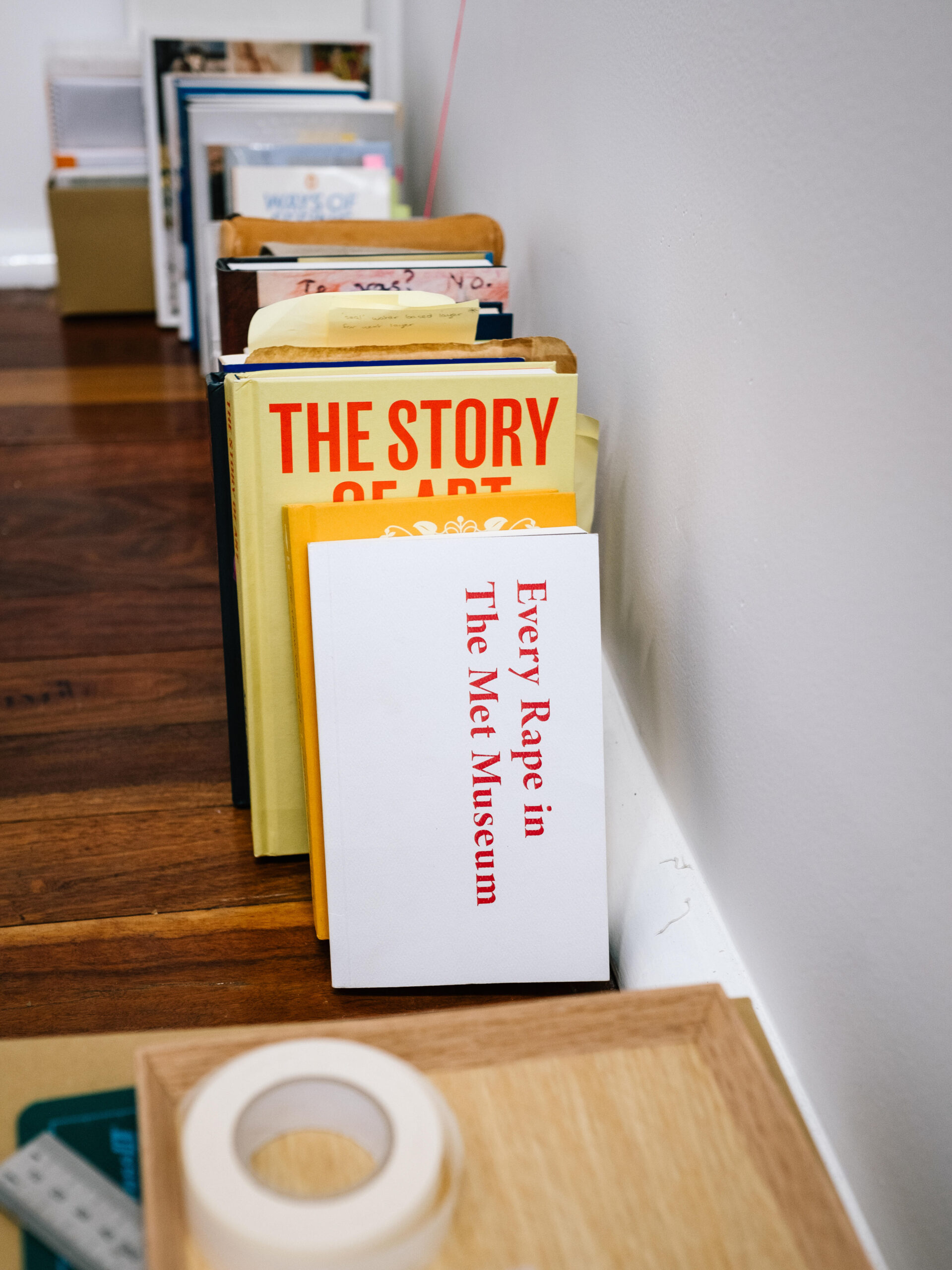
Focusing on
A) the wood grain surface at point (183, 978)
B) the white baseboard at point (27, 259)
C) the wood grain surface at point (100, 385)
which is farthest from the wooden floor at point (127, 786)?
the white baseboard at point (27, 259)

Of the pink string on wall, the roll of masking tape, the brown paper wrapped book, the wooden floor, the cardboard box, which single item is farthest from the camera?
the cardboard box

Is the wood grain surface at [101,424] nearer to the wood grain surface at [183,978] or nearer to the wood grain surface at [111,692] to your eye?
the wood grain surface at [111,692]

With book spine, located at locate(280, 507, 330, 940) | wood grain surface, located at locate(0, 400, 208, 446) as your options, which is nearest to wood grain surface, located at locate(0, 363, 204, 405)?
wood grain surface, located at locate(0, 400, 208, 446)

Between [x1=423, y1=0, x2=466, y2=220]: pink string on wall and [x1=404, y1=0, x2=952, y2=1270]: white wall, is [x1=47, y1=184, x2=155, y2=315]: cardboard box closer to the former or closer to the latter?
[x1=423, y1=0, x2=466, y2=220]: pink string on wall

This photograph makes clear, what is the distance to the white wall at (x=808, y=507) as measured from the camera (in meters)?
0.52

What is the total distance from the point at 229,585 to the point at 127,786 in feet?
0.79

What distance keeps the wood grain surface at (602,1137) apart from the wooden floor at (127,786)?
0.33m

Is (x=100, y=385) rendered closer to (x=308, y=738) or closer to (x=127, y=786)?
(x=127, y=786)

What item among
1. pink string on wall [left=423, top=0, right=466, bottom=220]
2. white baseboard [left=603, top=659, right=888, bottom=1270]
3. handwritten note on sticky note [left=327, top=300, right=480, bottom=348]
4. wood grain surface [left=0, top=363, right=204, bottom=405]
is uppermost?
pink string on wall [left=423, top=0, right=466, bottom=220]

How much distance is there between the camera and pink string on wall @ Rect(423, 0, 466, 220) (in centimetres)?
175

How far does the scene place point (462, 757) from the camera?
2.66 feet

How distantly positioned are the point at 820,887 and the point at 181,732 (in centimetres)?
71

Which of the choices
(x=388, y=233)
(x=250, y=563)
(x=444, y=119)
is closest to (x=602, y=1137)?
(x=250, y=563)

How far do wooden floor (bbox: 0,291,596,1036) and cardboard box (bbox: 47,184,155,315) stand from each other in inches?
37.2
